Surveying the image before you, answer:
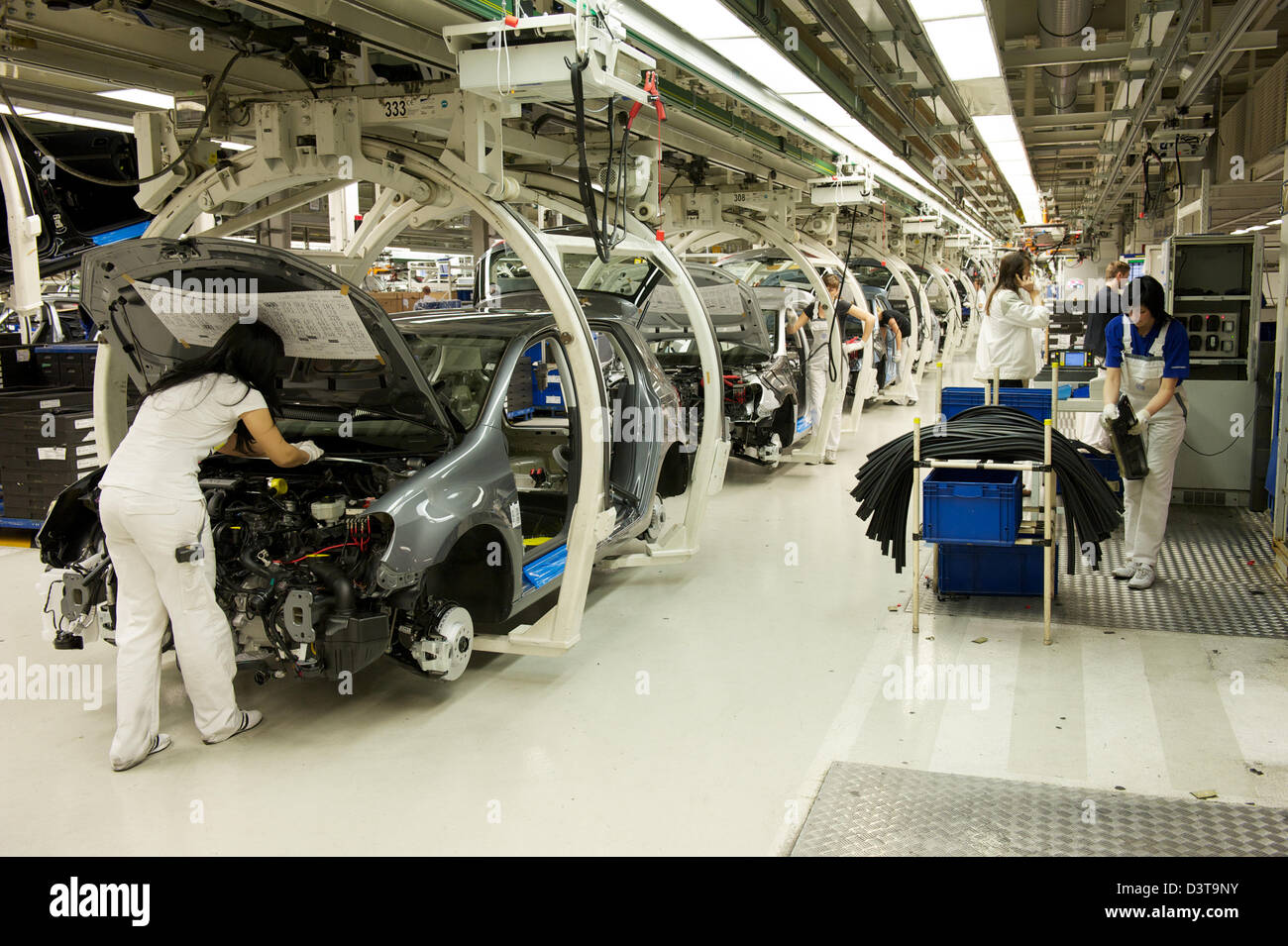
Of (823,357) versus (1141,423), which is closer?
(1141,423)

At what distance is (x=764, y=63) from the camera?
18.4 ft

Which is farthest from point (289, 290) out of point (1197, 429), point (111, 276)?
point (1197, 429)

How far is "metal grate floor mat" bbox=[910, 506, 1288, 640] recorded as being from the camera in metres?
4.99

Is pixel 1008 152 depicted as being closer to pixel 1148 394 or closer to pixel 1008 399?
pixel 1008 399

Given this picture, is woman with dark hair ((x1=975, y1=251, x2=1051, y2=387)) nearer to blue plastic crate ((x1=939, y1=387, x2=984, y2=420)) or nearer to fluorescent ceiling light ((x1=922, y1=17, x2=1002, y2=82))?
blue plastic crate ((x1=939, y1=387, x2=984, y2=420))

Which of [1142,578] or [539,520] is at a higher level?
[539,520]

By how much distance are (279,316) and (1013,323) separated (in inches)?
196

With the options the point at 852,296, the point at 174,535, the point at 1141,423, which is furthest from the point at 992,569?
the point at 852,296

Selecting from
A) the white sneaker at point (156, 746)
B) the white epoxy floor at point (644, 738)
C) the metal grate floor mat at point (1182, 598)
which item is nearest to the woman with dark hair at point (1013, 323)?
the metal grate floor mat at point (1182, 598)

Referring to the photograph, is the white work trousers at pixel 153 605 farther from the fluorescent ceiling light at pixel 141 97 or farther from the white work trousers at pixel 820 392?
the white work trousers at pixel 820 392

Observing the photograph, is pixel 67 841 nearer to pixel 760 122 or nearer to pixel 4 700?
pixel 4 700

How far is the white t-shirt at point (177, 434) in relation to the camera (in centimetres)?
354
